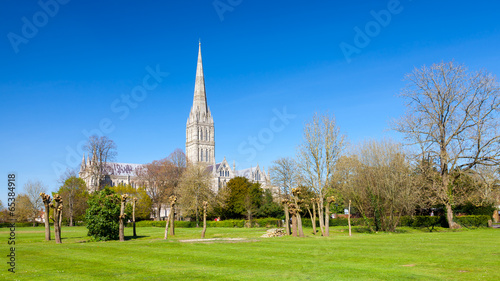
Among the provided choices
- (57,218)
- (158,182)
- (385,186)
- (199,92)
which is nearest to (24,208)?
(158,182)

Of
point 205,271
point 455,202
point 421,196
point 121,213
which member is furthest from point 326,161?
point 205,271

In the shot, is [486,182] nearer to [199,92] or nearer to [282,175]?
[282,175]

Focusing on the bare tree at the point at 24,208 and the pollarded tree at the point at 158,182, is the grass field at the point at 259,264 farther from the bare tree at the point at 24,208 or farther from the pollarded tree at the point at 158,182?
the bare tree at the point at 24,208

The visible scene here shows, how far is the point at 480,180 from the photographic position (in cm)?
4238

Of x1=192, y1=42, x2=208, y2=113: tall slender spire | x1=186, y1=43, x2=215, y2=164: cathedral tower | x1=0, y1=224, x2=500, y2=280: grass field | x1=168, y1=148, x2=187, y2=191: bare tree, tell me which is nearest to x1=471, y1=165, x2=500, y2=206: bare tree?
x1=0, y1=224, x2=500, y2=280: grass field

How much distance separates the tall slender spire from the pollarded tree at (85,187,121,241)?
131 meters

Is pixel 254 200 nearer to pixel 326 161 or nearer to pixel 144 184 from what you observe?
pixel 144 184

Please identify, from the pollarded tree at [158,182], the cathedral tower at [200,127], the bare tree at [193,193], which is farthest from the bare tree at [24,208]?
the cathedral tower at [200,127]

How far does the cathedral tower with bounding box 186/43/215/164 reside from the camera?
158 metres

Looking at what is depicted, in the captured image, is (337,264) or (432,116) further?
(432,116)

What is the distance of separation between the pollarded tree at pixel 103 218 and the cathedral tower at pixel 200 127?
126703mm

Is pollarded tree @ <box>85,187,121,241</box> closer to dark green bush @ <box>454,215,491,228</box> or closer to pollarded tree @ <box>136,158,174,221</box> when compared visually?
dark green bush @ <box>454,215,491,228</box>

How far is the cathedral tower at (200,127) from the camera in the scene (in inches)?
6230

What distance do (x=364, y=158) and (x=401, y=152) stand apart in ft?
13.6
